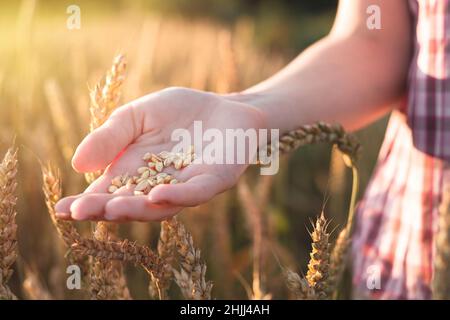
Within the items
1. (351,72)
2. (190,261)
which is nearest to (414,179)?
(351,72)

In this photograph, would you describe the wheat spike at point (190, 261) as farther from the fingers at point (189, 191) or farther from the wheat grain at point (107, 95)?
the wheat grain at point (107, 95)

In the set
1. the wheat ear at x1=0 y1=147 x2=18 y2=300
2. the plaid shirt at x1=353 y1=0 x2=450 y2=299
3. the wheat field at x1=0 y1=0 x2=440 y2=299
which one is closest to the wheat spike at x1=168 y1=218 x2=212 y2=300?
the wheat field at x1=0 y1=0 x2=440 y2=299

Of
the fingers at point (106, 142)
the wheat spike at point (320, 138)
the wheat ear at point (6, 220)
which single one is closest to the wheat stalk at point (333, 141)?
the wheat spike at point (320, 138)

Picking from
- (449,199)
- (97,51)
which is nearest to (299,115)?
(449,199)

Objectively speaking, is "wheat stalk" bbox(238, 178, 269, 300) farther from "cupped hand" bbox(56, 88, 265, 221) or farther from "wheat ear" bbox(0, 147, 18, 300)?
"wheat ear" bbox(0, 147, 18, 300)

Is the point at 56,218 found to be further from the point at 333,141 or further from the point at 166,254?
the point at 333,141
